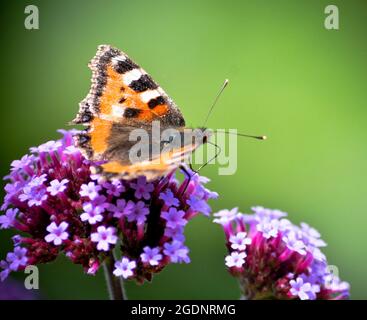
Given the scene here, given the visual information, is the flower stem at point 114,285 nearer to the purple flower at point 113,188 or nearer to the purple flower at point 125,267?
the purple flower at point 125,267

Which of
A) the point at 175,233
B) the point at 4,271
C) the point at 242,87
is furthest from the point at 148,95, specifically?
the point at 242,87

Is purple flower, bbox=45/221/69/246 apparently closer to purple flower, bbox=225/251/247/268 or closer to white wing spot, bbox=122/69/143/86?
purple flower, bbox=225/251/247/268

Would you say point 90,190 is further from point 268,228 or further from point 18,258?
point 268,228

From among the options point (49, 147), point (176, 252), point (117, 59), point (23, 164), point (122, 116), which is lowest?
point (176, 252)

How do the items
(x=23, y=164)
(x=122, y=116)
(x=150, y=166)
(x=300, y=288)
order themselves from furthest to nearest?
1. (x=122, y=116)
2. (x=23, y=164)
3. (x=300, y=288)
4. (x=150, y=166)

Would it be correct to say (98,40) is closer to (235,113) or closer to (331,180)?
(235,113)
